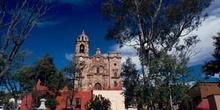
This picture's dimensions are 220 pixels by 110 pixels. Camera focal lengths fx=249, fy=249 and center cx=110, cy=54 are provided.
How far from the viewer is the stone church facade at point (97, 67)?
6006cm

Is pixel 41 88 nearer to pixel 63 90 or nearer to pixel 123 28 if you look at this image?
pixel 63 90

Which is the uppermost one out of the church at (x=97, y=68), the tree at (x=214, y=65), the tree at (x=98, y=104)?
the church at (x=97, y=68)

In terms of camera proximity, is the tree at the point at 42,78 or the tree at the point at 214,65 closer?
the tree at the point at 214,65

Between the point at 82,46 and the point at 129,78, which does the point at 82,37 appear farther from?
the point at 129,78

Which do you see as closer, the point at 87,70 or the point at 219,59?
the point at 219,59

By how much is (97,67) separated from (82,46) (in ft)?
21.5

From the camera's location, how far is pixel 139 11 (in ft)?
68.3

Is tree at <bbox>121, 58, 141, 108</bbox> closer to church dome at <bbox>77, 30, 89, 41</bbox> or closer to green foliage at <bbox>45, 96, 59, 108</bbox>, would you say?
green foliage at <bbox>45, 96, 59, 108</bbox>

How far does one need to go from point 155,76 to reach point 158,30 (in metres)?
6.12

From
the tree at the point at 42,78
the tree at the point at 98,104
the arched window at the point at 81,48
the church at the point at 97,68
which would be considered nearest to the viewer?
the tree at the point at 42,78

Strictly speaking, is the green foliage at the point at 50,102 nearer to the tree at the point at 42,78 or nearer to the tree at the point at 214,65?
the tree at the point at 42,78

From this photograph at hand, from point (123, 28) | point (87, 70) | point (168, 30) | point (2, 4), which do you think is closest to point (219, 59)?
point (168, 30)

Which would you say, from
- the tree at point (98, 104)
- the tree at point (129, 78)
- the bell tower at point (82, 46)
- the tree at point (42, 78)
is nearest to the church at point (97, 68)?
the bell tower at point (82, 46)

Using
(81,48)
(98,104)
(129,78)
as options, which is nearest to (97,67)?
(81,48)
